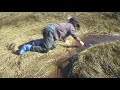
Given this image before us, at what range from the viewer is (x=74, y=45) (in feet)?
25.5

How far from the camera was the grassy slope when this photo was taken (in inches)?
275

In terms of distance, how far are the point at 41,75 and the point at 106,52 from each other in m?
1.36

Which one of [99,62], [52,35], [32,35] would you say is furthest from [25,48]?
[99,62]

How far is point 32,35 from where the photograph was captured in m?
8.33

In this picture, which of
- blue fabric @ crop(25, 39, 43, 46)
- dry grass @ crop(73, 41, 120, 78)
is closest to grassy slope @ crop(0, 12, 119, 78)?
blue fabric @ crop(25, 39, 43, 46)

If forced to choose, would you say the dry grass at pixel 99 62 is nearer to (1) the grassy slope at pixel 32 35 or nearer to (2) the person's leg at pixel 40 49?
(1) the grassy slope at pixel 32 35

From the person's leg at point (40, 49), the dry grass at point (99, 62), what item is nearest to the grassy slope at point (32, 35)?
the person's leg at point (40, 49)

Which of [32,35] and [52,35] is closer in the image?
[52,35]

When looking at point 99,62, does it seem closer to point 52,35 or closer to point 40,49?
point 52,35

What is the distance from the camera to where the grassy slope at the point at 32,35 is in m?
6.98

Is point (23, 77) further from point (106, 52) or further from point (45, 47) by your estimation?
point (106, 52)

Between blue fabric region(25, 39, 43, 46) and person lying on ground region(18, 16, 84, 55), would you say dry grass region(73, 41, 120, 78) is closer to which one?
person lying on ground region(18, 16, 84, 55)
